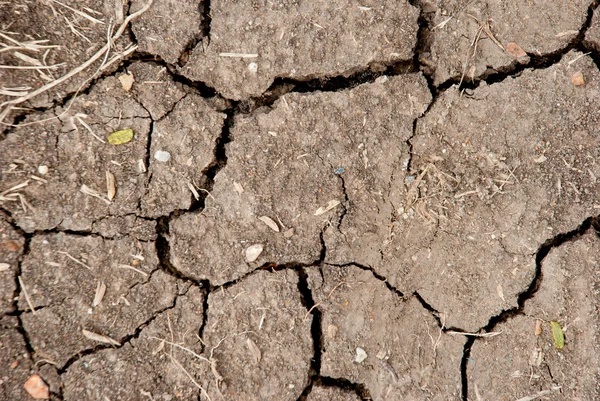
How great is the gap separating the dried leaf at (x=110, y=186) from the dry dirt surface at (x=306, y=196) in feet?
0.04

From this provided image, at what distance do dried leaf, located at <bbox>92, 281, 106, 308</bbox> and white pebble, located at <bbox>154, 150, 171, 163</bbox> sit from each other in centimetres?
73

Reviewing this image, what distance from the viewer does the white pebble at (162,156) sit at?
8.09ft

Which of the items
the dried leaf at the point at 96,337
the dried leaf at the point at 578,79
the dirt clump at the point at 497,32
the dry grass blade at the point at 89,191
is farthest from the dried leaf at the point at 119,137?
the dried leaf at the point at 578,79

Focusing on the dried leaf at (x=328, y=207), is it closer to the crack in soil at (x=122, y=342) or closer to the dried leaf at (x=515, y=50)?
the crack in soil at (x=122, y=342)

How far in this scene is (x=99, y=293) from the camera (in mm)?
2393

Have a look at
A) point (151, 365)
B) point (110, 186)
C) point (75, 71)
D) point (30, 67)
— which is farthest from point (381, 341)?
point (30, 67)

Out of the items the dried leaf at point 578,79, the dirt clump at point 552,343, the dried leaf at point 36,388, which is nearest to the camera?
the dried leaf at point 36,388

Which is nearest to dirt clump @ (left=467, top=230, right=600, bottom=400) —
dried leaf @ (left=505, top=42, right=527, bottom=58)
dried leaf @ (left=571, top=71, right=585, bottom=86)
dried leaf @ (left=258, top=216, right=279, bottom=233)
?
dried leaf @ (left=571, top=71, right=585, bottom=86)

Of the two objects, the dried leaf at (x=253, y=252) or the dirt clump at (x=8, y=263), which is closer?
the dirt clump at (x=8, y=263)

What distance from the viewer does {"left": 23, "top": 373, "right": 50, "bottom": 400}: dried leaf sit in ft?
7.57

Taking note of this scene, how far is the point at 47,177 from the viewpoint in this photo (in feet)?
7.89

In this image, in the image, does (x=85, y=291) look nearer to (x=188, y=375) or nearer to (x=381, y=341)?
(x=188, y=375)

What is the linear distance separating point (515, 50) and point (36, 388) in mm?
3154

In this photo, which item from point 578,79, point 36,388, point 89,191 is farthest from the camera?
point 578,79
